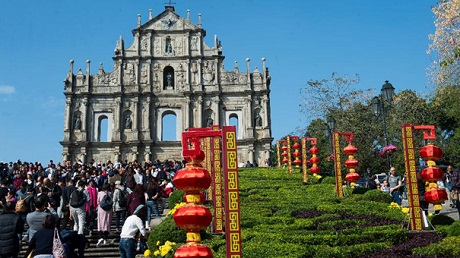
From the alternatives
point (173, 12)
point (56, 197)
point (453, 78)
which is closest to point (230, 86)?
point (173, 12)

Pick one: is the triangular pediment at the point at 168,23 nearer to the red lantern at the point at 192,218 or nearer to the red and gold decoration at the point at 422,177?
the red and gold decoration at the point at 422,177

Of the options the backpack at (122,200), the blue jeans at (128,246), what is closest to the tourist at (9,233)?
the blue jeans at (128,246)

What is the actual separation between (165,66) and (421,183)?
107ft

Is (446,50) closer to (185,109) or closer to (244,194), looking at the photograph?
(244,194)

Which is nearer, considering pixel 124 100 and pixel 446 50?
pixel 446 50

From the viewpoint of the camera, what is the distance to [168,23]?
4359 cm

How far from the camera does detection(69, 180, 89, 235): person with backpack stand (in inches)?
478

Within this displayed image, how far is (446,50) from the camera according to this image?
20.6m

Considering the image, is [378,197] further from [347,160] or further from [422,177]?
[422,177]

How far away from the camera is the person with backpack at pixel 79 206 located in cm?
1215

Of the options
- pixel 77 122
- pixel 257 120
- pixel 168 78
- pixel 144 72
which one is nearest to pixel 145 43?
pixel 144 72

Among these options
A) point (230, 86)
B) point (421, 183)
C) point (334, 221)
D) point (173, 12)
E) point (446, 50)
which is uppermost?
point (173, 12)

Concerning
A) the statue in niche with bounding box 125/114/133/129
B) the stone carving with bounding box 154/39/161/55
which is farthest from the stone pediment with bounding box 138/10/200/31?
the statue in niche with bounding box 125/114/133/129

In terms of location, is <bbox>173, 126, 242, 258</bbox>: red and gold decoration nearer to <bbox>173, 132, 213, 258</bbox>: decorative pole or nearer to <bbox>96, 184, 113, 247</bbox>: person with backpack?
<bbox>173, 132, 213, 258</bbox>: decorative pole
